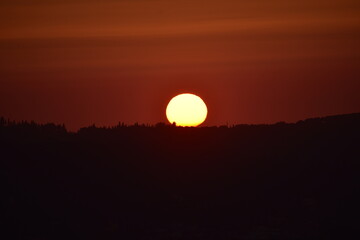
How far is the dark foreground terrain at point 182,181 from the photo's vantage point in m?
31.4

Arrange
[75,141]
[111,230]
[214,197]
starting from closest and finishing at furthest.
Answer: [111,230] < [214,197] < [75,141]

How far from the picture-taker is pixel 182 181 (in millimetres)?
34219

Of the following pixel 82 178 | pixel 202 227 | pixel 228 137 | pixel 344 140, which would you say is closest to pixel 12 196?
pixel 82 178

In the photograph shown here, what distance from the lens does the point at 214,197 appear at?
3338 centimetres

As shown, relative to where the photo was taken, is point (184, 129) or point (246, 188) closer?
point (246, 188)

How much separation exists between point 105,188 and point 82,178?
0.95 metres

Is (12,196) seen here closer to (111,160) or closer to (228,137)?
(111,160)

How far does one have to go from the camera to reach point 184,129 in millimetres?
37469

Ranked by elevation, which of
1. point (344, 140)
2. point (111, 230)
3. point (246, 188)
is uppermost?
point (344, 140)

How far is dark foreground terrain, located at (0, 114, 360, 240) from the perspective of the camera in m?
31.4

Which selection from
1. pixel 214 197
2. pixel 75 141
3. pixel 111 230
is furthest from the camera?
pixel 75 141

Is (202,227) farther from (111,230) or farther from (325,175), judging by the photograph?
(325,175)

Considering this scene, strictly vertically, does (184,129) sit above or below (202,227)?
above

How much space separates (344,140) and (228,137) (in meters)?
3.76
